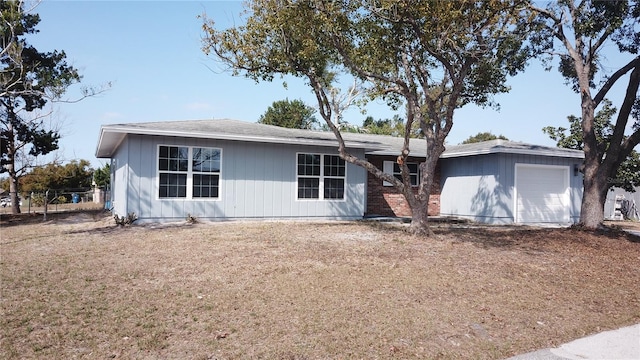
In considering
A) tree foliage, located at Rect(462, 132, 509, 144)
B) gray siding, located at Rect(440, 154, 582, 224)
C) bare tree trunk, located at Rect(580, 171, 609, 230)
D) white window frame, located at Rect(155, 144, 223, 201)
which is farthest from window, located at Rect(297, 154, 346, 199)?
tree foliage, located at Rect(462, 132, 509, 144)

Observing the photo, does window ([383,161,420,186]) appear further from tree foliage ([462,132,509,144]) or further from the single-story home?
tree foliage ([462,132,509,144])

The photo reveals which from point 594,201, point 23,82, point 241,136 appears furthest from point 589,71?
point 23,82

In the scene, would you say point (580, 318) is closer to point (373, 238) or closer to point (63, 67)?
point (373, 238)

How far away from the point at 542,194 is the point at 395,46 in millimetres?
9501

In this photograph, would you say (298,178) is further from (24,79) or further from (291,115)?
(291,115)

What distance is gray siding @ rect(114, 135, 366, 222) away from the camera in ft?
40.3

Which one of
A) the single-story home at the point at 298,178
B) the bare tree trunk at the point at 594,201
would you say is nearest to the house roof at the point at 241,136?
the single-story home at the point at 298,178

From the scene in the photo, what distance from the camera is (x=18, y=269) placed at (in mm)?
6895

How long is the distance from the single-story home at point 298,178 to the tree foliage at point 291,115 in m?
22.0

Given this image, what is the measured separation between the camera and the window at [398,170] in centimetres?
1714

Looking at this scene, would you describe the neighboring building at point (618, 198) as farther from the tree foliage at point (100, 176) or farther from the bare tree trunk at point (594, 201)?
the tree foliage at point (100, 176)

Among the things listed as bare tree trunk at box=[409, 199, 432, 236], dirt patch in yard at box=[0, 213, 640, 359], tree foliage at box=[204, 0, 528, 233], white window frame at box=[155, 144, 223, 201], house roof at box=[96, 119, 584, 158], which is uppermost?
tree foliage at box=[204, 0, 528, 233]

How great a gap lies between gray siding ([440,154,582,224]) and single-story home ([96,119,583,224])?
4 centimetres

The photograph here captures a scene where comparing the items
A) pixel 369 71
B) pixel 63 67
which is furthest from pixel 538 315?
pixel 63 67
